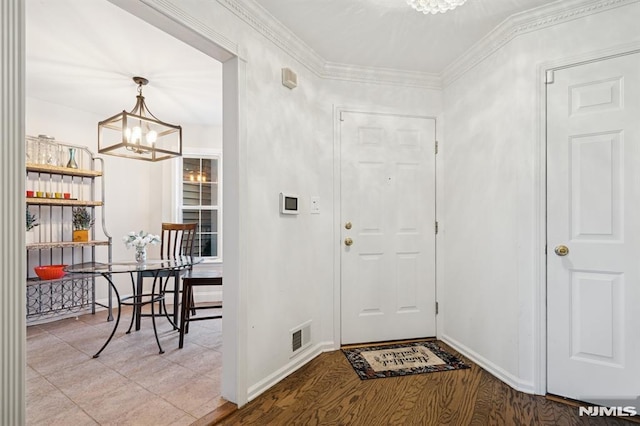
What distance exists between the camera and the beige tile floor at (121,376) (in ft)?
6.49

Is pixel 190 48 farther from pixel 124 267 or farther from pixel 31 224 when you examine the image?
pixel 31 224

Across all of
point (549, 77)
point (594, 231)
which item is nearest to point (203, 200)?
point (549, 77)

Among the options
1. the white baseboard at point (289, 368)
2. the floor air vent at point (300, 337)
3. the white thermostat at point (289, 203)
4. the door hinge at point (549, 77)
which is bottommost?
the white baseboard at point (289, 368)

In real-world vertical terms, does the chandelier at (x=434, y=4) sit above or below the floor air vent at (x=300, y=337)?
above

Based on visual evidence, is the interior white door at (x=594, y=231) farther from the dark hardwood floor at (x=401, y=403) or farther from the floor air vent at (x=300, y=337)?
the floor air vent at (x=300, y=337)

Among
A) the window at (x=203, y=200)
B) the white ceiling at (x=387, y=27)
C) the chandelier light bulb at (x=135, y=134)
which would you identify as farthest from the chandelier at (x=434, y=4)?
the window at (x=203, y=200)

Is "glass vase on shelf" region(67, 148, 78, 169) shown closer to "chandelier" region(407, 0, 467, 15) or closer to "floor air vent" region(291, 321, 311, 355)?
"floor air vent" region(291, 321, 311, 355)

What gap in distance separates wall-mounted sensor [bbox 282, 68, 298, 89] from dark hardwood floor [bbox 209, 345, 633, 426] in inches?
84.1

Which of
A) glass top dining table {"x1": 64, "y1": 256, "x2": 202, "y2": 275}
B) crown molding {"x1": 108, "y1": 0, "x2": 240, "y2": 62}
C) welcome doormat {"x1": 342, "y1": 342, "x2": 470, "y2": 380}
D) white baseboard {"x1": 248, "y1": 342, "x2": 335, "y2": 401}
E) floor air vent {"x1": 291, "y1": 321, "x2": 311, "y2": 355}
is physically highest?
crown molding {"x1": 108, "y1": 0, "x2": 240, "y2": 62}

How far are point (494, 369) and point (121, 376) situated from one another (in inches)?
107

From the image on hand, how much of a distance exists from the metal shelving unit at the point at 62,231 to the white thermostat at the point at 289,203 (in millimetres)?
2796

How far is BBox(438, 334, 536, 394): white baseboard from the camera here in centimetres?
222

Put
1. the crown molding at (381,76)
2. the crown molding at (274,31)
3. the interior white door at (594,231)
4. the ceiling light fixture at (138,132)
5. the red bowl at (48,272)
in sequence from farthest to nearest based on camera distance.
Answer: the red bowl at (48,272) < the crown molding at (381,76) < the ceiling light fixture at (138,132) < the crown molding at (274,31) < the interior white door at (594,231)

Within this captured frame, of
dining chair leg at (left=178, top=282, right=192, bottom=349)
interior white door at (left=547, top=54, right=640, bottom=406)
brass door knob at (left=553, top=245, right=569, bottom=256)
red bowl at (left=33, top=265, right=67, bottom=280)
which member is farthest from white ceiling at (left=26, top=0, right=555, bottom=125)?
Answer: dining chair leg at (left=178, top=282, right=192, bottom=349)
